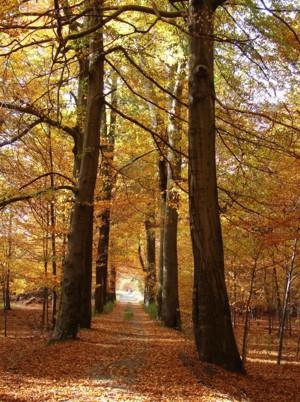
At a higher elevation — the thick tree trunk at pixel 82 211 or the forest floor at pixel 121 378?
the thick tree trunk at pixel 82 211

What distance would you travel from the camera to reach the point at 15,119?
37.2 feet

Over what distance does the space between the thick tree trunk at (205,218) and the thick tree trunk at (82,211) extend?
3.00 m

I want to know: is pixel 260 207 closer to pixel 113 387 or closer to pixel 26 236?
pixel 113 387

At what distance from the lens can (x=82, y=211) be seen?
1040 cm

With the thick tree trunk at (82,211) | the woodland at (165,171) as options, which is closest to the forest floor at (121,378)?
the woodland at (165,171)

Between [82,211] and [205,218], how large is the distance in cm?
396

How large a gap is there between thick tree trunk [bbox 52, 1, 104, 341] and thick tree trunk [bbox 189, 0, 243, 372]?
300 cm

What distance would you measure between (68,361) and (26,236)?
10860 mm

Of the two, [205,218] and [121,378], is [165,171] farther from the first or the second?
[121,378]

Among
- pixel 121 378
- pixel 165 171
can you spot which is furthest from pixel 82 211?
pixel 165 171

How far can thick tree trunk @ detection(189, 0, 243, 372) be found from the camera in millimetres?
7133

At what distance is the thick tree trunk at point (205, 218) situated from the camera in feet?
23.4

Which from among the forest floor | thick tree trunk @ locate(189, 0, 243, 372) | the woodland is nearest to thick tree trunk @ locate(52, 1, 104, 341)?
the woodland

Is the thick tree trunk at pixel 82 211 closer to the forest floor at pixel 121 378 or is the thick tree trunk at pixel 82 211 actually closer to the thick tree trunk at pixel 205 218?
the forest floor at pixel 121 378
